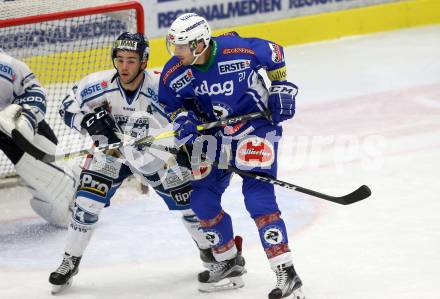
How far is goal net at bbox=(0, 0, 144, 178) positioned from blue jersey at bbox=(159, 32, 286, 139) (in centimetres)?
156

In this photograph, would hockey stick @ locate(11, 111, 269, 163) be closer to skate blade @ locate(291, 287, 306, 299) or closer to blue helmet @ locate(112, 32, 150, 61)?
blue helmet @ locate(112, 32, 150, 61)

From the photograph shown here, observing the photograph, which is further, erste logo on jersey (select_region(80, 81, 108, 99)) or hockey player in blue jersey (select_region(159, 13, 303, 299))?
erste logo on jersey (select_region(80, 81, 108, 99))

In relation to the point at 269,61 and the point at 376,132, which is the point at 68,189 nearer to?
the point at 269,61

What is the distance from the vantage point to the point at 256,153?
14.7ft

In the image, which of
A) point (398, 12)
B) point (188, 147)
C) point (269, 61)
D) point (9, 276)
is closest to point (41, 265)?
point (9, 276)

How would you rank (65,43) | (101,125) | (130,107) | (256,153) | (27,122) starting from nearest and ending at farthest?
(256,153) → (101,125) → (130,107) → (27,122) → (65,43)

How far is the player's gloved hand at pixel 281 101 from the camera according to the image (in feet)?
14.6

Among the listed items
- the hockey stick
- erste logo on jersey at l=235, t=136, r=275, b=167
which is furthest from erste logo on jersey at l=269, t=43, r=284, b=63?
erste logo on jersey at l=235, t=136, r=275, b=167

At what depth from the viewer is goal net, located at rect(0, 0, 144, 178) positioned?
606 centimetres

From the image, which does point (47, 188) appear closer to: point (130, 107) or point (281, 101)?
point (130, 107)

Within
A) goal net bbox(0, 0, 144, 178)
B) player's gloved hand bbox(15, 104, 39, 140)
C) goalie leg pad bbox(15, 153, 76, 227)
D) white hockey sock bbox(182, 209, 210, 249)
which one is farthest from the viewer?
goal net bbox(0, 0, 144, 178)

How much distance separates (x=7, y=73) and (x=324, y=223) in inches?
66.6

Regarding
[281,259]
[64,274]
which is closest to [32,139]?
[64,274]

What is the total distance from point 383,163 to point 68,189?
1.83 meters
